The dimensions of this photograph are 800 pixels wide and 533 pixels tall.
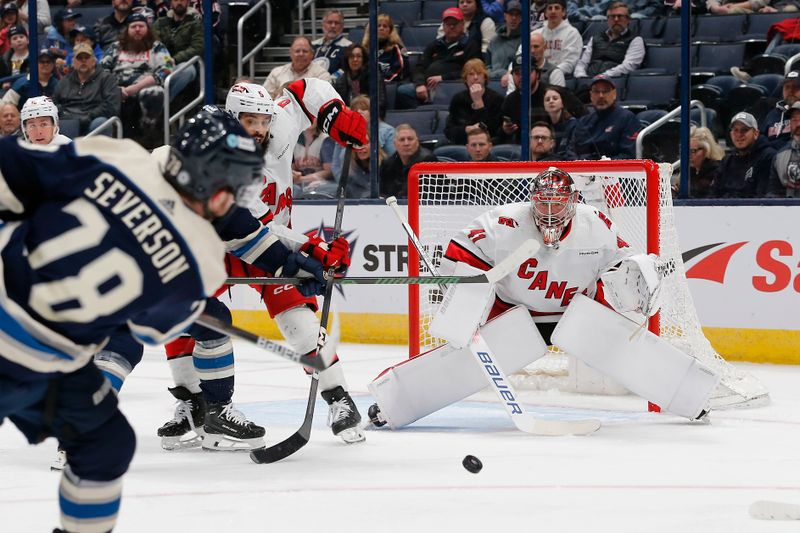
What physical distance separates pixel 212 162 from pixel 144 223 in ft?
0.48

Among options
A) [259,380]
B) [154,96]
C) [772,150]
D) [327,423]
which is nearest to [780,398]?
[772,150]

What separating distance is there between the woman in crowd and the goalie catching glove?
2013mm

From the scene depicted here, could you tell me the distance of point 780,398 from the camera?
4.44 meters

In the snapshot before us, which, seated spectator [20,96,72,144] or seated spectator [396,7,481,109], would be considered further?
seated spectator [396,7,481,109]

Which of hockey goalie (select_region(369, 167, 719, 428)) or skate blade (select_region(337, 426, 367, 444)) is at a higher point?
hockey goalie (select_region(369, 167, 719, 428))

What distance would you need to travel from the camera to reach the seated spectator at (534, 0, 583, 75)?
602 cm

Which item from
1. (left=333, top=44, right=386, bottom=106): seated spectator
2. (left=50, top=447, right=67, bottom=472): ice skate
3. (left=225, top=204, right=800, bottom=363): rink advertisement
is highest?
(left=333, top=44, right=386, bottom=106): seated spectator

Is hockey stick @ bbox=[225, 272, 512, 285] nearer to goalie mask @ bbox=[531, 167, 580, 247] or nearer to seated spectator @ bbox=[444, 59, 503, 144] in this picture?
goalie mask @ bbox=[531, 167, 580, 247]

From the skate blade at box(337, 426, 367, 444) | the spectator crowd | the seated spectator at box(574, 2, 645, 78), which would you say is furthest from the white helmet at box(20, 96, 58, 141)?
the seated spectator at box(574, 2, 645, 78)

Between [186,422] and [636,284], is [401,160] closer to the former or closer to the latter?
[636,284]

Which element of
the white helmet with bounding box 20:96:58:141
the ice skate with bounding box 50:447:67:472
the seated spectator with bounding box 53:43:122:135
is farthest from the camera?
the seated spectator with bounding box 53:43:122:135

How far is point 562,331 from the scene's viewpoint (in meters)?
3.83

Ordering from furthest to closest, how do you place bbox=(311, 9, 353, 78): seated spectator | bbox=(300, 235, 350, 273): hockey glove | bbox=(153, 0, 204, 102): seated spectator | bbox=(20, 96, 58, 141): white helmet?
bbox=(153, 0, 204, 102): seated spectator < bbox=(311, 9, 353, 78): seated spectator < bbox=(20, 96, 58, 141): white helmet < bbox=(300, 235, 350, 273): hockey glove

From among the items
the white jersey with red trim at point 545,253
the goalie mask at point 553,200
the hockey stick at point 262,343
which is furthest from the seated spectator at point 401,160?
the hockey stick at point 262,343
